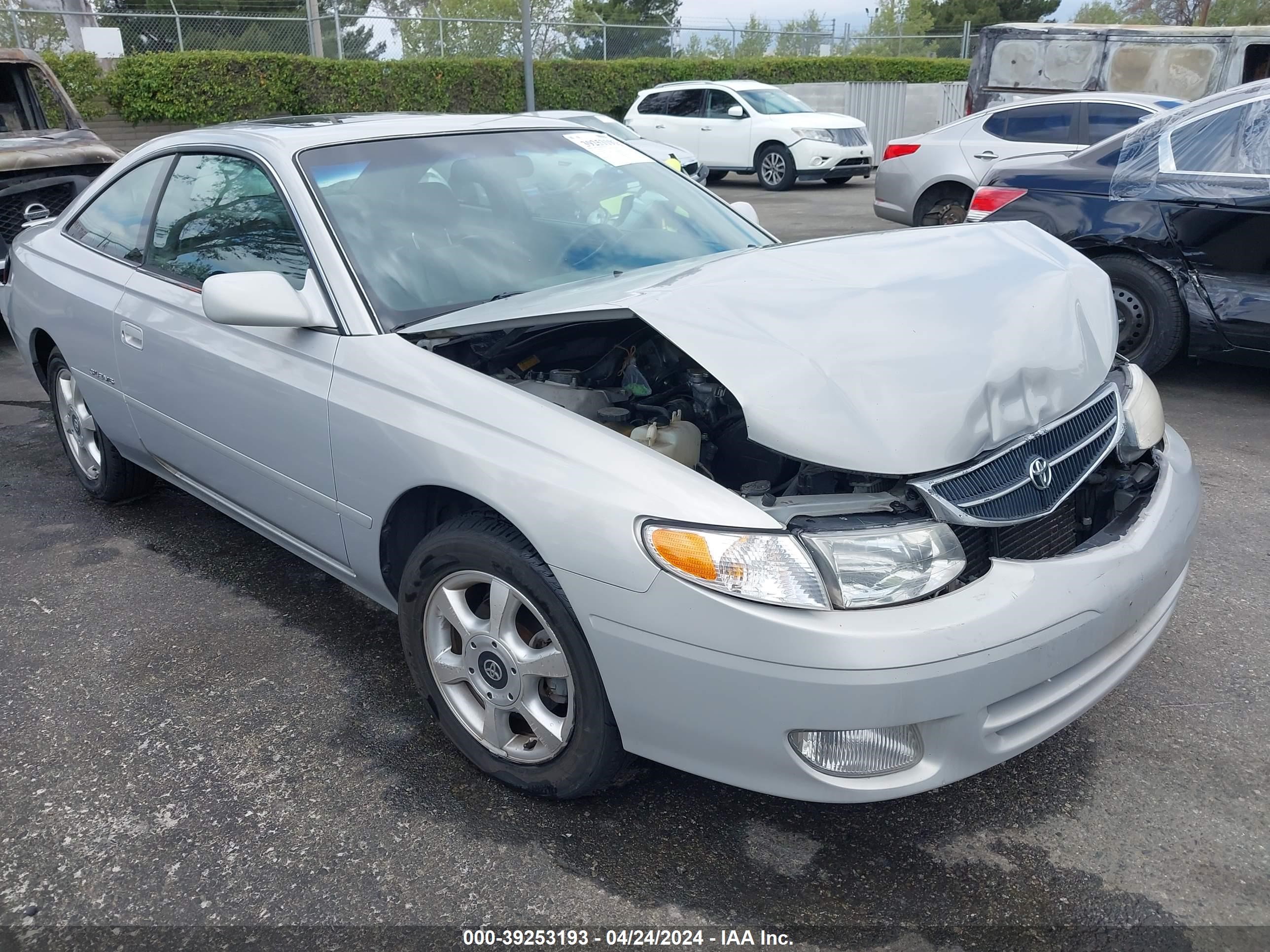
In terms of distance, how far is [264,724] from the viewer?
2.92 meters

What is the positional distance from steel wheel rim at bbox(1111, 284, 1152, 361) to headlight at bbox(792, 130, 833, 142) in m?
12.1

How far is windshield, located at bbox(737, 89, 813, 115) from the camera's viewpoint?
57.3 feet

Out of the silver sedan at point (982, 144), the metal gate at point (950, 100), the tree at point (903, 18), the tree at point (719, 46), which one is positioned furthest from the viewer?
the tree at point (903, 18)

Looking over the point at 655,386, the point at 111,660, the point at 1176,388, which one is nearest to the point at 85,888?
the point at 111,660

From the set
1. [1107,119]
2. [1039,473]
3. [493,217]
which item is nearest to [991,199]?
[493,217]

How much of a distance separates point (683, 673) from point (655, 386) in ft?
3.24

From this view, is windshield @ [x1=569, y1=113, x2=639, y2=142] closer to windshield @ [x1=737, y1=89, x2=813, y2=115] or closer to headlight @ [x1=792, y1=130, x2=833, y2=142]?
headlight @ [x1=792, y1=130, x2=833, y2=142]

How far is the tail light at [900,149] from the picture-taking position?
34.1 feet

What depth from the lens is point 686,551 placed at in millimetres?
2092

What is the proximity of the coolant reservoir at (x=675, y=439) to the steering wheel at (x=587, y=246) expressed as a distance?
0.83m

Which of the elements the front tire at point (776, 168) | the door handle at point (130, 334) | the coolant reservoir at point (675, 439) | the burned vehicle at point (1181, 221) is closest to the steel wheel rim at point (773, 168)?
the front tire at point (776, 168)

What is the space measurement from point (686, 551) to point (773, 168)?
639 inches

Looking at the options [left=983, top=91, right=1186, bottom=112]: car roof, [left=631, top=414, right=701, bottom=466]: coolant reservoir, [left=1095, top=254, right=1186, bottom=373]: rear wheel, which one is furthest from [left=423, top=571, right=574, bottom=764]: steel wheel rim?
[left=983, top=91, right=1186, bottom=112]: car roof

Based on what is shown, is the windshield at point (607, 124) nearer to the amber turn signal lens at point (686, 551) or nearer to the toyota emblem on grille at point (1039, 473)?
the toyota emblem on grille at point (1039, 473)
